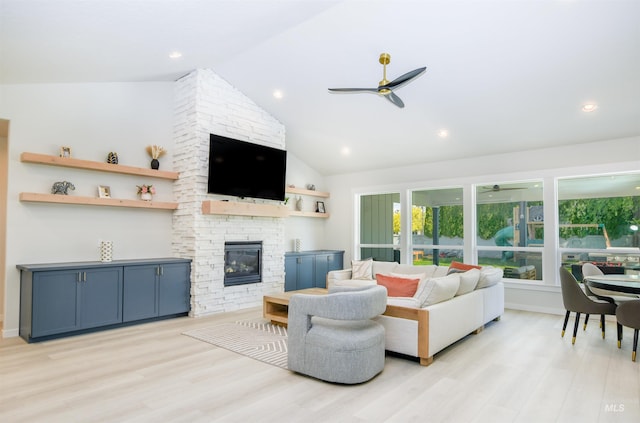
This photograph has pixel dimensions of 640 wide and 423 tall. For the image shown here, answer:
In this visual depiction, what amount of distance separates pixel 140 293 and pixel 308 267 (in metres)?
3.44

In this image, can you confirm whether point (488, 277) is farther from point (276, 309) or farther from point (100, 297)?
point (100, 297)

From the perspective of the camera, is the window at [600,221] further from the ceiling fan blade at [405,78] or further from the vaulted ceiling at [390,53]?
the ceiling fan blade at [405,78]

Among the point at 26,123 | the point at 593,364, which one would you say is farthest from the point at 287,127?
the point at 593,364

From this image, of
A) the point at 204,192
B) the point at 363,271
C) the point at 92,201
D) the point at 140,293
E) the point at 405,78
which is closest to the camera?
the point at 405,78

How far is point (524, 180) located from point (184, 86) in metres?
5.76

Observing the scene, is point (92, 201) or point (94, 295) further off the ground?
point (92, 201)

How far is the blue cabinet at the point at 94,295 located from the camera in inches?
170

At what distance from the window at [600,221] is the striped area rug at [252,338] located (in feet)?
15.4

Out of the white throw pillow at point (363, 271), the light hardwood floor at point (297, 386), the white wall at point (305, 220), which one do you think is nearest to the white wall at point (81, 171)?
the light hardwood floor at point (297, 386)

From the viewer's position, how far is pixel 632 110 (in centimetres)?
494

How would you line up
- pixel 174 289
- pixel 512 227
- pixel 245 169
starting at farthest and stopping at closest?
pixel 512 227
pixel 245 169
pixel 174 289

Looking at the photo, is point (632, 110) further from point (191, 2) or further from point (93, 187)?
point (93, 187)

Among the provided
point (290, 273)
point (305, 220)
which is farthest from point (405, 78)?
point (305, 220)

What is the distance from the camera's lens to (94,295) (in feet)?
15.4
